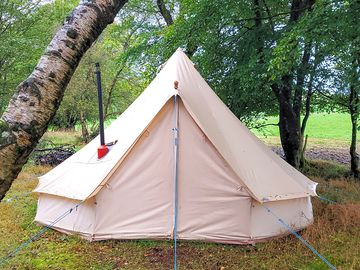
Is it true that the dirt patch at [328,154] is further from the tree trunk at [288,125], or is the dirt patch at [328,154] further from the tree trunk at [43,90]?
the tree trunk at [43,90]

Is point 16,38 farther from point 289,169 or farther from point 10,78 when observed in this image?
point 289,169

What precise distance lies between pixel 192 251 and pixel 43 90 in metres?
3.68

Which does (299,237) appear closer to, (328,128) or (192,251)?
(192,251)

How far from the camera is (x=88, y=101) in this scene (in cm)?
1831

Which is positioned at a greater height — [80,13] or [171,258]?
[80,13]

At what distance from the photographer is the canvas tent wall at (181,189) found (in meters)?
5.00

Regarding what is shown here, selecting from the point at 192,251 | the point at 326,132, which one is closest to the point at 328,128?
the point at 326,132

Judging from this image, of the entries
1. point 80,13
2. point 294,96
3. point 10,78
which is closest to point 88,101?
point 10,78

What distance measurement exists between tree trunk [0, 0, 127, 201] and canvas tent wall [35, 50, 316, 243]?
137 inches

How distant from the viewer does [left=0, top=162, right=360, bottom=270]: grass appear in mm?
→ 4281

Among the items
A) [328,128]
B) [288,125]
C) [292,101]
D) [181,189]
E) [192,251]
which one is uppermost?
[292,101]

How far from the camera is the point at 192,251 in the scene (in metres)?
4.73

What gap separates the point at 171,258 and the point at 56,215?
1.99m

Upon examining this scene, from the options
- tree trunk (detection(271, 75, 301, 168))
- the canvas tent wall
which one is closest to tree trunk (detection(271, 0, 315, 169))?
tree trunk (detection(271, 75, 301, 168))
